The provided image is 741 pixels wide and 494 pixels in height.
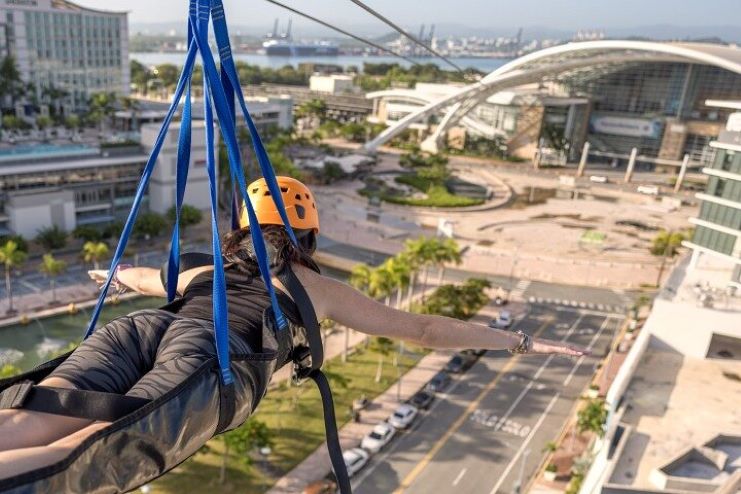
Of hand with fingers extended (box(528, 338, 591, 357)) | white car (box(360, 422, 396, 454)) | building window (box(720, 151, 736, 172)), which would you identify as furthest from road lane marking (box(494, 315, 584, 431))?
hand with fingers extended (box(528, 338, 591, 357))

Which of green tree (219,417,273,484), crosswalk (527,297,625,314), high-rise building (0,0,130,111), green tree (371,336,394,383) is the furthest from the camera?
high-rise building (0,0,130,111)

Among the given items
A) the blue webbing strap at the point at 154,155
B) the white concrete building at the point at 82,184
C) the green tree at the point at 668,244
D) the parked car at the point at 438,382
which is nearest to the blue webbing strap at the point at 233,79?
the blue webbing strap at the point at 154,155

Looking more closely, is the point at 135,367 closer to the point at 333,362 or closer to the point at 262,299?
the point at 262,299

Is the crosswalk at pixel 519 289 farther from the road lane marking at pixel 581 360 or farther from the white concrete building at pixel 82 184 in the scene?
the white concrete building at pixel 82 184

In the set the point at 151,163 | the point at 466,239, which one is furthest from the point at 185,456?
the point at 466,239

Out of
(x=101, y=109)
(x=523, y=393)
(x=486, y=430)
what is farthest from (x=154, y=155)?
(x=101, y=109)

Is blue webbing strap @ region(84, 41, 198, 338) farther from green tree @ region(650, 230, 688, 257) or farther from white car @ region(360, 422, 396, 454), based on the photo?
green tree @ region(650, 230, 688, 257)
